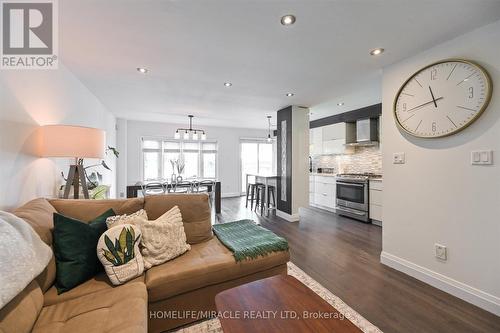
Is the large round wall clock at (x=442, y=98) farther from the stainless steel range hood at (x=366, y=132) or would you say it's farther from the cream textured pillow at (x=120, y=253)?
the cream textured pillow at (x=120, y=253)

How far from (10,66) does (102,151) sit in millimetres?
892

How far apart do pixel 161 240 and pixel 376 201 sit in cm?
385

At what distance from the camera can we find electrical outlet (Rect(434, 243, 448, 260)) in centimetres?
196

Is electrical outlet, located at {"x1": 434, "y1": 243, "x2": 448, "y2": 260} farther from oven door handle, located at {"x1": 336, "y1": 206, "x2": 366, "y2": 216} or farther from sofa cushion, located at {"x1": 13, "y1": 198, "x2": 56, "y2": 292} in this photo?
sofa cushion, located at {"x1": 13, "y1": 198, "x2": 56, "y2": 292}

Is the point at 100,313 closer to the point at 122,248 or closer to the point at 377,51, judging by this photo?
the point at 122,248

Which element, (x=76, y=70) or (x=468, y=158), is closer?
(x=468, y=158)

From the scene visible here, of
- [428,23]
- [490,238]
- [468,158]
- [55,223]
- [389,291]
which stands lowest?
[389,291]

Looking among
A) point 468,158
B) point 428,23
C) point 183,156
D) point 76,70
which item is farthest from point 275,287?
point 183,156

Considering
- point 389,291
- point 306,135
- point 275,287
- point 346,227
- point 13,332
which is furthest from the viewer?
point 306,135

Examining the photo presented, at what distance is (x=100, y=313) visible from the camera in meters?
1.09

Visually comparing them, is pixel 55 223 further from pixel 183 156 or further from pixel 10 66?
pixel 183 156

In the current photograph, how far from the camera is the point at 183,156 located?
646 centimetres

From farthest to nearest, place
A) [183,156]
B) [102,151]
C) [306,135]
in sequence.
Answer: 1. [183,156]
2. [306,135]
3. [102,151]

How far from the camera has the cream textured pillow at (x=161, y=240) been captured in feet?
5.13
